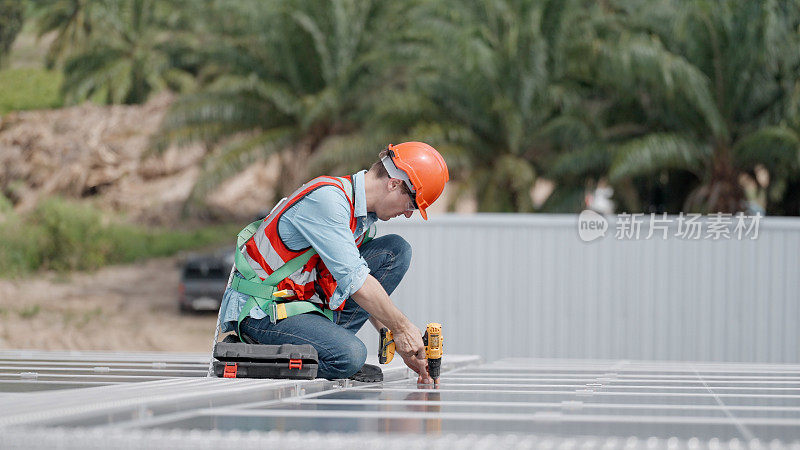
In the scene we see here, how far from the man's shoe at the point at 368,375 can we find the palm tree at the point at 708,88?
11.7 metres

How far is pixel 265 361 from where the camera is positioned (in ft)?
14.1

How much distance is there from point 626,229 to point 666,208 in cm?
977

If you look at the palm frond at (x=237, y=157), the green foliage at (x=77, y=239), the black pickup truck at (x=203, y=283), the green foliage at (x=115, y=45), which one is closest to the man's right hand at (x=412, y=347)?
the palm frond at (x=237, y=157)

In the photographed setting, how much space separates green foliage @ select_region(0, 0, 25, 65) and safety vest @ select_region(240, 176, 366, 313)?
1239 inches

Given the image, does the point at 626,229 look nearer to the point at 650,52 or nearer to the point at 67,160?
the point at 650,52

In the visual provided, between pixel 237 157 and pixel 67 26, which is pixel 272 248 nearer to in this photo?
pixel 237 157

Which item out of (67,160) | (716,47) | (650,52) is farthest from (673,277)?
(67,160)

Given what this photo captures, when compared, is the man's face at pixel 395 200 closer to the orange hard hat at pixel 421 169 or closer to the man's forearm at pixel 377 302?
the orange hard hat at pixel 421 169

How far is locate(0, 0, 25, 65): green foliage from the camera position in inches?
1294

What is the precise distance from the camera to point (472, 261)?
11469mm

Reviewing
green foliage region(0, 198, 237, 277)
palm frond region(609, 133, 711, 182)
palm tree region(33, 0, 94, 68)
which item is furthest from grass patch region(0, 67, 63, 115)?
palm frond region(609, 133, 711, 182)

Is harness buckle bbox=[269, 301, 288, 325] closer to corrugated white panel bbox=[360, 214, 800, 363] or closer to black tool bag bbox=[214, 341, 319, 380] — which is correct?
black tool bag bbox=[214, 341, 319, 380]

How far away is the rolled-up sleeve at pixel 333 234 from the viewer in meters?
4.21

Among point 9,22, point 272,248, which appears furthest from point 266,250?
point 9,22
